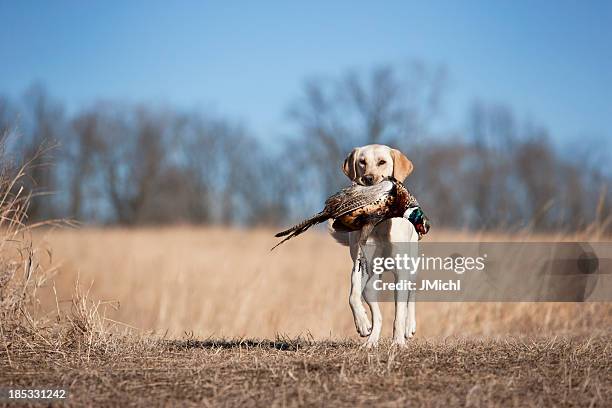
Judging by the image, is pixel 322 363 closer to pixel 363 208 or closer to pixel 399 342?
pixel 399 342

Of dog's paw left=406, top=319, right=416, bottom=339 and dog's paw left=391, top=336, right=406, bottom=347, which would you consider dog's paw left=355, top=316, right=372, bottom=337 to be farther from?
dog's paw left=406, top=319, right=416, bottom=339

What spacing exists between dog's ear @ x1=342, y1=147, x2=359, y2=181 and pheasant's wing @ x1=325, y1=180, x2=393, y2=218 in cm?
72

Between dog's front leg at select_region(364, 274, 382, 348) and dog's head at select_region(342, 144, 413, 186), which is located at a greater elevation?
dog's head at select_region(342, 144, 413, 186)

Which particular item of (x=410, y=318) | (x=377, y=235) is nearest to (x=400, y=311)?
(x=410, y=318)

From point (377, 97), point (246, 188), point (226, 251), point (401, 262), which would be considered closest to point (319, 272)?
point (226, 251)

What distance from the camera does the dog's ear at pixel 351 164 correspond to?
206 inches

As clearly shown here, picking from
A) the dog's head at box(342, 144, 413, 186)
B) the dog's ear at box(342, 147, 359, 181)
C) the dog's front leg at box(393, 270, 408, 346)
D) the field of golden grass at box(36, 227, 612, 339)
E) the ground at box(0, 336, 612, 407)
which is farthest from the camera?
the field of golden grass at box(36, 227, 612, 339)

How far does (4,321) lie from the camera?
473 cm

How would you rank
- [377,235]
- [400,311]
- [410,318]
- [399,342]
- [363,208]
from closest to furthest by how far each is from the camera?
[363,208], [399,342], [400,311], [377,235], [410,318]

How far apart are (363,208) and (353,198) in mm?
84

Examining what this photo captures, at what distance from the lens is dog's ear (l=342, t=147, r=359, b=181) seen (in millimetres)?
5238

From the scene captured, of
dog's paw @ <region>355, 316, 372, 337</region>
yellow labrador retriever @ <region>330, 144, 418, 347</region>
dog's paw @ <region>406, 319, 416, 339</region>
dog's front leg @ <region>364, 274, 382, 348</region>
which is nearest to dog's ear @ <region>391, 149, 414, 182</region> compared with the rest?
yellow labrador retriever @ <region>330, 144, 418, 347</region>

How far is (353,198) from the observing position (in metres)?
4.42

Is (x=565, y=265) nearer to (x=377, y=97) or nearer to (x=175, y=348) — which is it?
(x=175, y=348)
